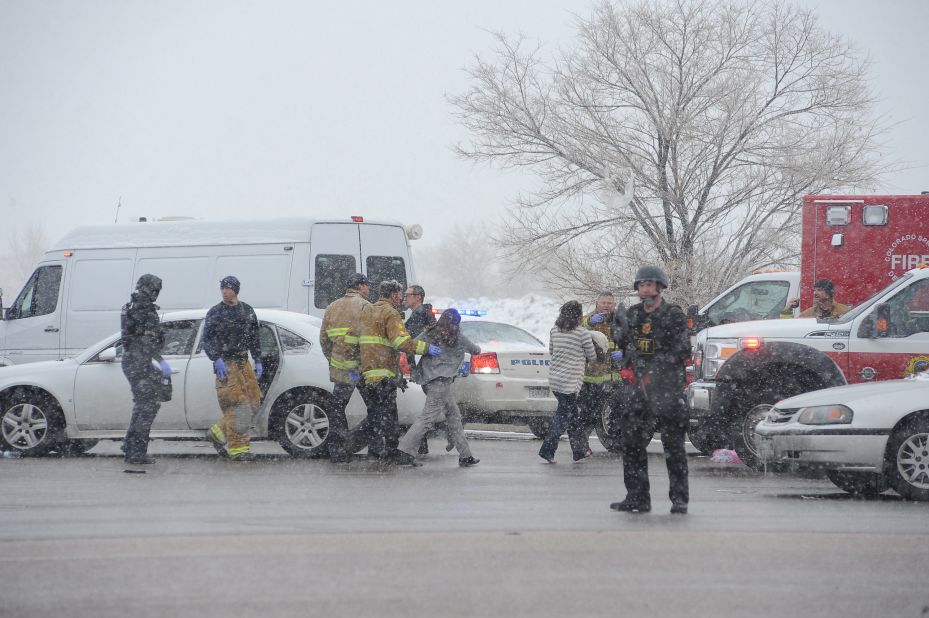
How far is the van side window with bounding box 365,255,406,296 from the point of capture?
17.9m

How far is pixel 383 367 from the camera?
12.1m

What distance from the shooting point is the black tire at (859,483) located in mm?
10102

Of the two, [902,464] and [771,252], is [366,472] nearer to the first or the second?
[902,464]

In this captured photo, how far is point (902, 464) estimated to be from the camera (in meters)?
9.84

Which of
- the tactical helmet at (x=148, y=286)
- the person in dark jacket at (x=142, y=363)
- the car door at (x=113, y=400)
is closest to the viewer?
the person in dark jacket at (x=142, y=363)

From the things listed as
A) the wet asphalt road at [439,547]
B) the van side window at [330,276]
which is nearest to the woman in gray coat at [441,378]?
the wet asphalt road at [439,547]

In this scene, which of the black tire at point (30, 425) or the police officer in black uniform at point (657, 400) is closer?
the police officer in black uniform at point (657, 400)

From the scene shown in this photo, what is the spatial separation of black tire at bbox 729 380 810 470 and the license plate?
281cm

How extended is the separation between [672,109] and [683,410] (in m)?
15.3

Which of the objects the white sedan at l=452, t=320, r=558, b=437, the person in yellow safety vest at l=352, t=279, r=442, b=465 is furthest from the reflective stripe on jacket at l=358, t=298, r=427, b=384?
the white sedan at l=452, t=320, r=558, b=437

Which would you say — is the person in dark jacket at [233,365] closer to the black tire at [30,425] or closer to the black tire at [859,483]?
the black tire at [30,425]

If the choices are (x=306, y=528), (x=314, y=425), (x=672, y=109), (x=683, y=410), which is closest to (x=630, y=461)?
(x=683, y=410)

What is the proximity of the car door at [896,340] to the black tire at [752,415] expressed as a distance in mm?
664

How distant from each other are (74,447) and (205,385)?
6.03ft
